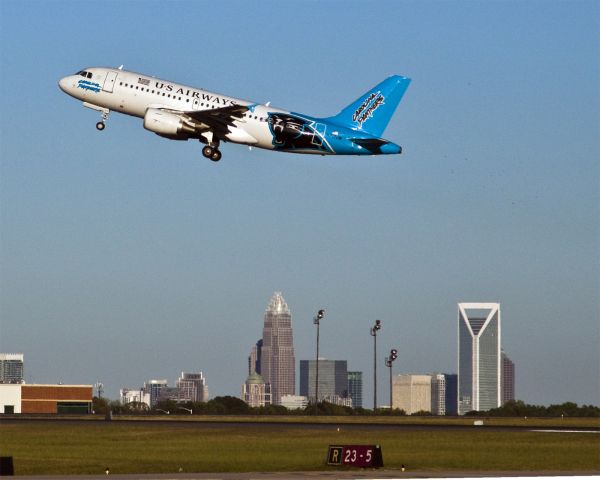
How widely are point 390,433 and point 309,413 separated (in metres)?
82.7

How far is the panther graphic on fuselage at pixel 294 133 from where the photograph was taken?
96.8m

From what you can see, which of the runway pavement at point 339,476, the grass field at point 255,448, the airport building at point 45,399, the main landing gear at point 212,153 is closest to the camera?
the runway pavement at point 339,476

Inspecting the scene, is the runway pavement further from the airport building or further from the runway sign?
the airport building

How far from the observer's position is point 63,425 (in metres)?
104

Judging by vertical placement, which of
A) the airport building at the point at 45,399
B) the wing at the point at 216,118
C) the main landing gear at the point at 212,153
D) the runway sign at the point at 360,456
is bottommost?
the runway sign at the point at 360,456

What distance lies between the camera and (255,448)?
279 feet

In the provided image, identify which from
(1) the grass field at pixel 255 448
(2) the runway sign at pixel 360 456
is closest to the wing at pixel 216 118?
(1) the grass field at pixel 255 448

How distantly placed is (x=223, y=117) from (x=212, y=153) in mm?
Result: 3425

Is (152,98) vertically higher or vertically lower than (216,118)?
higher

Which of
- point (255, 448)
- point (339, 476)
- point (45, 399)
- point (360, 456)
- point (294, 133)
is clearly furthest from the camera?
point (45, 399)

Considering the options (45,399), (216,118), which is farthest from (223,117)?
(45,399)

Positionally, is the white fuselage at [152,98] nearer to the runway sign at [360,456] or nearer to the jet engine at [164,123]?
the jet engine at [164,123]

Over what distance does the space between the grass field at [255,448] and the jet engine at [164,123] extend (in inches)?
870

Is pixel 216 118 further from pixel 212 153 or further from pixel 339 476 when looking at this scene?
pixel 339 476
